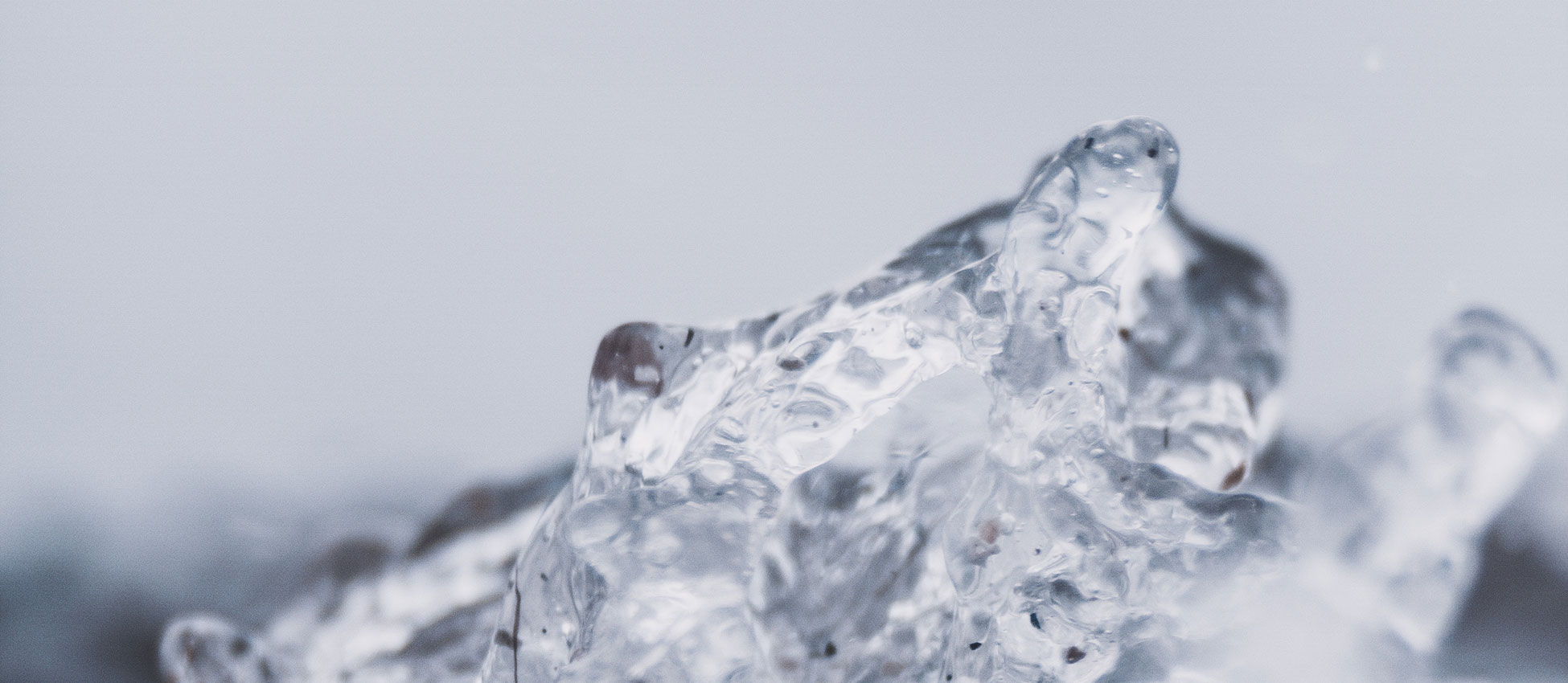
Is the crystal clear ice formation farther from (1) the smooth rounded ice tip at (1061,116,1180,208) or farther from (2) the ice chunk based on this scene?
(2) the ice chunk

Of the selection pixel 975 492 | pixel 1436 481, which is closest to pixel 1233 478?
pixel 1436 481

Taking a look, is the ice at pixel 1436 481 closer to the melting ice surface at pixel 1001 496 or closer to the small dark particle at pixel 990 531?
the melting ice surface at pixel 1001 496

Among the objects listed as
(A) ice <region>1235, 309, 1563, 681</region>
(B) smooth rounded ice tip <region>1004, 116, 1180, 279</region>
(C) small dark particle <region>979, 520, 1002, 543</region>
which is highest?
(B) smooth rounded ice tip <region>1004, 116, 1180, 279</region>

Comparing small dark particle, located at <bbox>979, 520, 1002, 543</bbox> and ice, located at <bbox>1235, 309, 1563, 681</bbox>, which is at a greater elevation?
small dark particle, located at <bbox>979, 520, 1002, 543</bbox>

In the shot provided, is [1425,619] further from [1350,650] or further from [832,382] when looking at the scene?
[832,382]

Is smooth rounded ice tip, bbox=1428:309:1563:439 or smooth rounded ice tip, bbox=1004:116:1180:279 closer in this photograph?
smooth rounded ice tip, bbox=1004:116:1180:279

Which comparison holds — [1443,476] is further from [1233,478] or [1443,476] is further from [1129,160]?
[1129,160]

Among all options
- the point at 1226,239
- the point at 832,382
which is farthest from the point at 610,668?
the point at 1226,239

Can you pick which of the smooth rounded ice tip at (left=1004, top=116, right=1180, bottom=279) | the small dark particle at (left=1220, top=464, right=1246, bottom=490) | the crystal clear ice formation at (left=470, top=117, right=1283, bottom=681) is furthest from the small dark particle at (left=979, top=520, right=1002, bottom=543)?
the small dark particle at (left=1220, top=464, right=1246, bottom=490)
